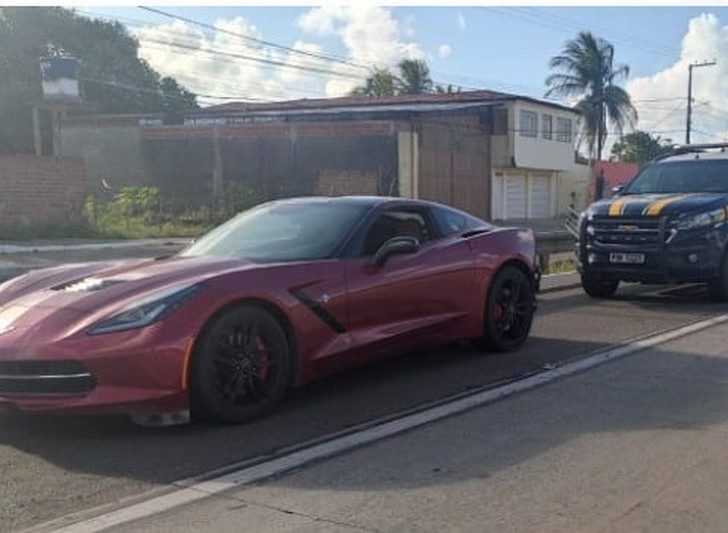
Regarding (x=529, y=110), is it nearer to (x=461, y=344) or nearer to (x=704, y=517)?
(x=461, y=344)

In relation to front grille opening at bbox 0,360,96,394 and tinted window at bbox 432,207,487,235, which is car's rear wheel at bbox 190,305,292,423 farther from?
tinted window at bbox 432,207,487,235

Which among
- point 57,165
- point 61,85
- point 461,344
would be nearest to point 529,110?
point 61,85

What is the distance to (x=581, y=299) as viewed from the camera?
1158 cm

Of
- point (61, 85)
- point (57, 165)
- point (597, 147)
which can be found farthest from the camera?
point (597, 147)

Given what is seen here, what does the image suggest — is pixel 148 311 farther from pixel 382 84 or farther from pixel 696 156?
pixel 382 84

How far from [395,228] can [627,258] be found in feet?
17.0

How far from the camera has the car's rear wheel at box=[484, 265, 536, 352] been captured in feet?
24.8

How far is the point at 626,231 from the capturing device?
439 inches

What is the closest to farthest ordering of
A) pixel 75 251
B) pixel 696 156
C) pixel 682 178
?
pixel 682 178
pixel 696 156
pixel 75 251

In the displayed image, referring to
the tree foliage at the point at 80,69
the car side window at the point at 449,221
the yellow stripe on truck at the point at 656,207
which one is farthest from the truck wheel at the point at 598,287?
the tree foliage at the point at 80,69

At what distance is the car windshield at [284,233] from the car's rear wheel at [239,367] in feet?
2.22

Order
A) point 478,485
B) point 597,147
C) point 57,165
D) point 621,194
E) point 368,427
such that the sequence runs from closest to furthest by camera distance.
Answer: point 478,485 < point 368,427 < point 621,194 < point 57,165 < point 597,147

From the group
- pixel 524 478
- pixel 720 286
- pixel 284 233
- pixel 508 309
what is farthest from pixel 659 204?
pixel 524 478

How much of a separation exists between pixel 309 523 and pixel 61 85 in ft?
79.8
